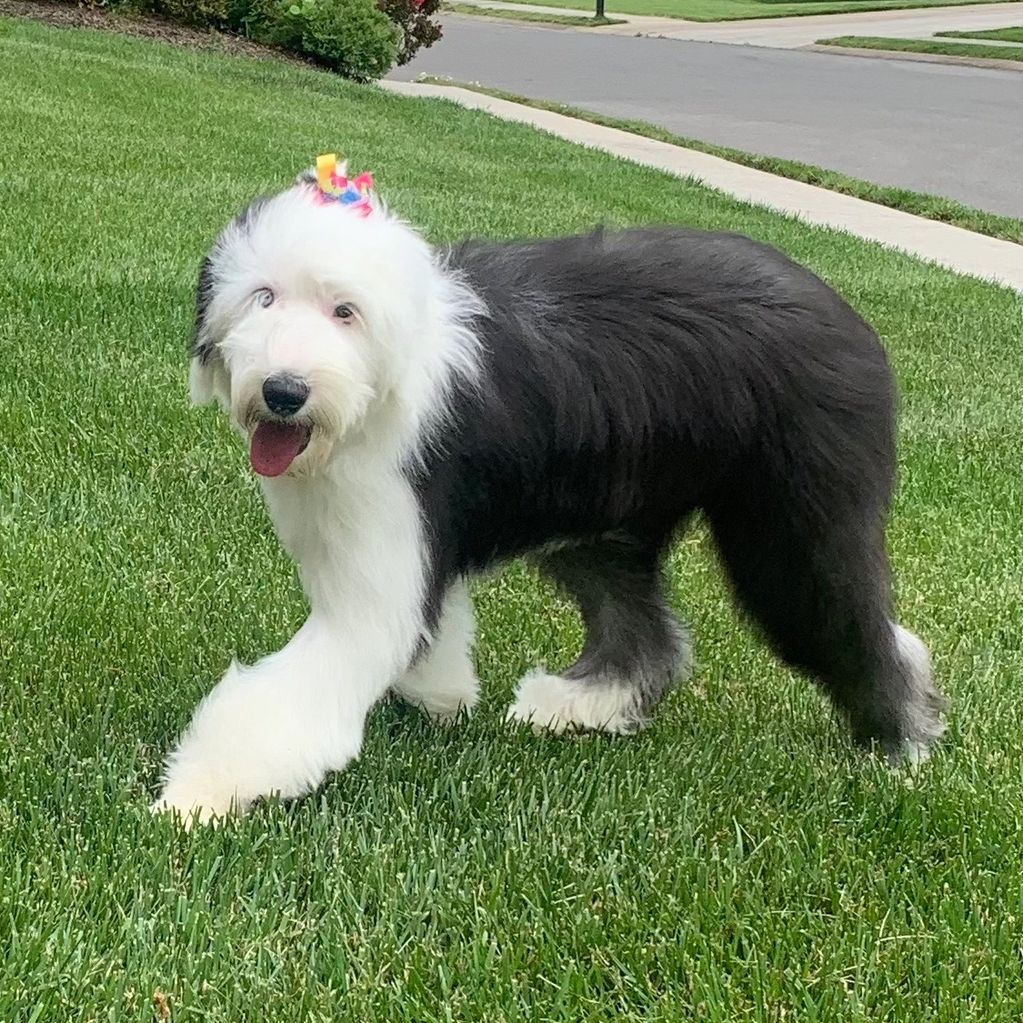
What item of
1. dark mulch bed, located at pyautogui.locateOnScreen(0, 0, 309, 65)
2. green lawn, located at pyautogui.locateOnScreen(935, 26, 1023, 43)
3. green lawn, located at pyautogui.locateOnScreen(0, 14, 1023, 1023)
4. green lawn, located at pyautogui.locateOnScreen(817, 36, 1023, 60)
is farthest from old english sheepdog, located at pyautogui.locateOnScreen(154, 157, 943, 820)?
green lawn, located at pyautogui.locateOnScreen(935, 26, 1023, 43)

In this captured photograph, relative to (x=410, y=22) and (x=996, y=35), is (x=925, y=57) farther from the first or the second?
(x=410, y=22)

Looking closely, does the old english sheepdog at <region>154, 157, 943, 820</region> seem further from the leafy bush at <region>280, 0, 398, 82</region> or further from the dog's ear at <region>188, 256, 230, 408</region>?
the leafy bush at <region>280, 0, 398, 82</region>

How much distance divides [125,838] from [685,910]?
3.48 feet

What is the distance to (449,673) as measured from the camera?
319 centimetres

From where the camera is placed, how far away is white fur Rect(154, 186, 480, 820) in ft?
7.91

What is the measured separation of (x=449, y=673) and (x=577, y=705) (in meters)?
0.39

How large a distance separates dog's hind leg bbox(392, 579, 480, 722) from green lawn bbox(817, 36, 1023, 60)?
1062 inches

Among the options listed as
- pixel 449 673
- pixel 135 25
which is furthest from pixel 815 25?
pixel 449 673

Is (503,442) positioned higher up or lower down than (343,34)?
higher up

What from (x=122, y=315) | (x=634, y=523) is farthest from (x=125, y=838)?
(x=122, y=315)

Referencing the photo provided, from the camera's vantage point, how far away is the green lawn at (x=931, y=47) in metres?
27.2

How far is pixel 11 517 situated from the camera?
4062 millimetres

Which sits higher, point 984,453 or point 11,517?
point 11,517

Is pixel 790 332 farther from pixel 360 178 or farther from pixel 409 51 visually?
pixel 409 51
